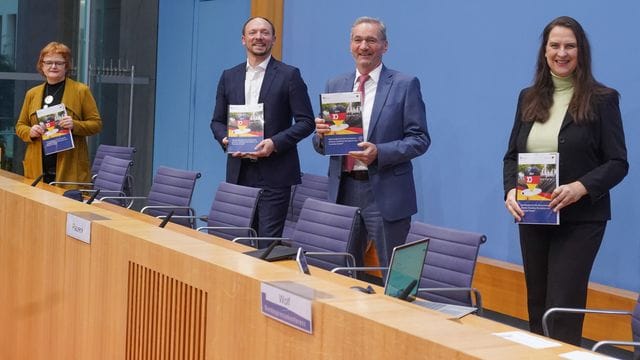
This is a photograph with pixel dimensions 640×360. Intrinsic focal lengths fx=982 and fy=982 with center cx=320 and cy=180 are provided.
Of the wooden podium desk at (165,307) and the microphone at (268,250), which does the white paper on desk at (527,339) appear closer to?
the wooden podium desk at (165,307)

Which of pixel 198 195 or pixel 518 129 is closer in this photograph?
pixel 518 129

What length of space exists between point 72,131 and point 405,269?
421cm

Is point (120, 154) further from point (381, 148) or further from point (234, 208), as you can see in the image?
point (381, 148)

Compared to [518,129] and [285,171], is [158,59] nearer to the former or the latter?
[285,171]

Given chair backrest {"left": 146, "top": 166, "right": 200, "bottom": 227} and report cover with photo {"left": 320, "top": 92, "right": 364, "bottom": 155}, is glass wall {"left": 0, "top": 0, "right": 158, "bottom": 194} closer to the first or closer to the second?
chair backrest {"left": 146, "top": 166, "right": 200, "bottom": 227}

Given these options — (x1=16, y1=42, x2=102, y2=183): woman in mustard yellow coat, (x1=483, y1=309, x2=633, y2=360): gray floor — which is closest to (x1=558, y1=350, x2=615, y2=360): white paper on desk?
(x1=483, y1=309, x2=633, y2=360): gray floor

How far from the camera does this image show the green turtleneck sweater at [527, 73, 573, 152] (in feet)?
14.1

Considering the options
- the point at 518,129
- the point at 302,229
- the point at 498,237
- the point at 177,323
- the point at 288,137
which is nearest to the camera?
the point at 177,323

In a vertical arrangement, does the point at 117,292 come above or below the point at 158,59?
below

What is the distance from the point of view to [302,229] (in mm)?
4754

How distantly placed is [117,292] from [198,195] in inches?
254

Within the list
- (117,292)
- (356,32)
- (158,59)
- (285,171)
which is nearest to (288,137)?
(285,171)

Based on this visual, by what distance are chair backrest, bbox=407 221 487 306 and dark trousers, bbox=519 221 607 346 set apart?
0.42m

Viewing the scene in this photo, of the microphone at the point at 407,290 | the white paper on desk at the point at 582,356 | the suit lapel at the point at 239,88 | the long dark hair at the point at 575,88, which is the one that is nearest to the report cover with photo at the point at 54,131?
the suit lapel at the point at 239,88
